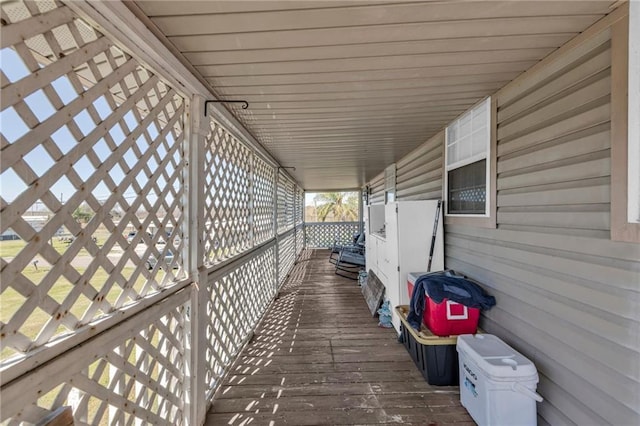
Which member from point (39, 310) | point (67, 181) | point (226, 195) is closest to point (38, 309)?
point (39, 310)

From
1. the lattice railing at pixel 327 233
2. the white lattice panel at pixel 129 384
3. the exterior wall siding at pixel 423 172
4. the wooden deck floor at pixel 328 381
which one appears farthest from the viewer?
the lattice railing at pixel 327 233

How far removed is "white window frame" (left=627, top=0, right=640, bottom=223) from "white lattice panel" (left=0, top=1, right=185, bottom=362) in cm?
232

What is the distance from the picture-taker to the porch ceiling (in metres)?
1.18

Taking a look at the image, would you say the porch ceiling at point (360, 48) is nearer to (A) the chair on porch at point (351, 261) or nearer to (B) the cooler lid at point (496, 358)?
(B) the cooler lid at point (496, 358)

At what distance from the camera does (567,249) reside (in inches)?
58.3

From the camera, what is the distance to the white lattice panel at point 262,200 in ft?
11.9

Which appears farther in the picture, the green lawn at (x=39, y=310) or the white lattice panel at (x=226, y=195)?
the white lattice panel at (x=226, y=195)

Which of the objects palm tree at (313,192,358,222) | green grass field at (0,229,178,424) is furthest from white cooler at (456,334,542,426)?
palm tree at (313,192,358,222)

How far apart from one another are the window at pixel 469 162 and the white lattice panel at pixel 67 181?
8.26 feet

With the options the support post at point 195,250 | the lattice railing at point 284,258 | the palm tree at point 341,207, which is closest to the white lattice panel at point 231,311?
the support post at point 195,250

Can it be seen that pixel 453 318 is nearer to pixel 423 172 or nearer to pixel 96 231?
pixel 423 172

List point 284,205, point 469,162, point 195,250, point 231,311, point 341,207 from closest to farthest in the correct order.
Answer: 1. point 195,250
2. point 469,162
3. point 231,311
4. point 284,205
5. point 341,207

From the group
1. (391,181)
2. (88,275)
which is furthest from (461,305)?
(391,181)

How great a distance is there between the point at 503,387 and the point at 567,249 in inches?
36.0
